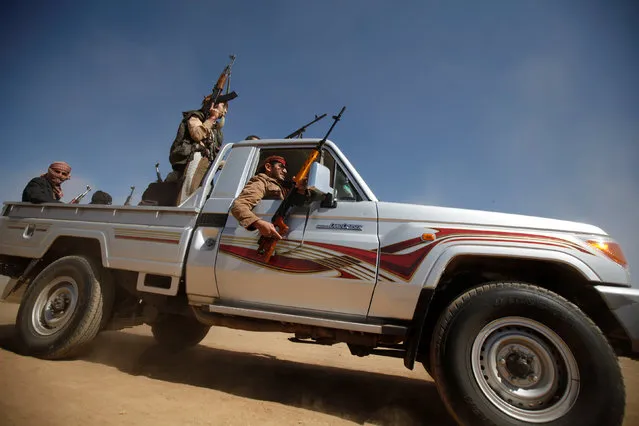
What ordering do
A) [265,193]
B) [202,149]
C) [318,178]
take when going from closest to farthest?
[318,178]
[265,193]
[202,149]

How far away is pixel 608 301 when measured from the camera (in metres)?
2.08

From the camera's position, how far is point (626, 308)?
2.05 metres

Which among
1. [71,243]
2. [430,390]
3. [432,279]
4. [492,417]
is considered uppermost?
[432,279]

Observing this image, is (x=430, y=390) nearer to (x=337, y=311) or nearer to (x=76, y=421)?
(x=337, y=311)

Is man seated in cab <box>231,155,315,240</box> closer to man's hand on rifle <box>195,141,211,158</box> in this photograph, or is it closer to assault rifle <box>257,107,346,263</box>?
assault rifle <box>257,107,346,263</box>

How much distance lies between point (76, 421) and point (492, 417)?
262 cm

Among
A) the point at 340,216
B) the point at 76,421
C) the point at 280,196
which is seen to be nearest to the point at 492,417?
the point at 340,216

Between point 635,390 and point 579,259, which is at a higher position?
point 579,259

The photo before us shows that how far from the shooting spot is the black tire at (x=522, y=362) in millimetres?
1907

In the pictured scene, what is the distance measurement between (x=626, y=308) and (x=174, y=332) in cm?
468

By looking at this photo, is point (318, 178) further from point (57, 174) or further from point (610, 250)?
point (57, 174)

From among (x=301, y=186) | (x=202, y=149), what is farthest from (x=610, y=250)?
(x=202, y=149)

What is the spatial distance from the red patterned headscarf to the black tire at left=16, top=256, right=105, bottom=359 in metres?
1.66

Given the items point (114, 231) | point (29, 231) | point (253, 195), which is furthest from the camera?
point (29, 231)
